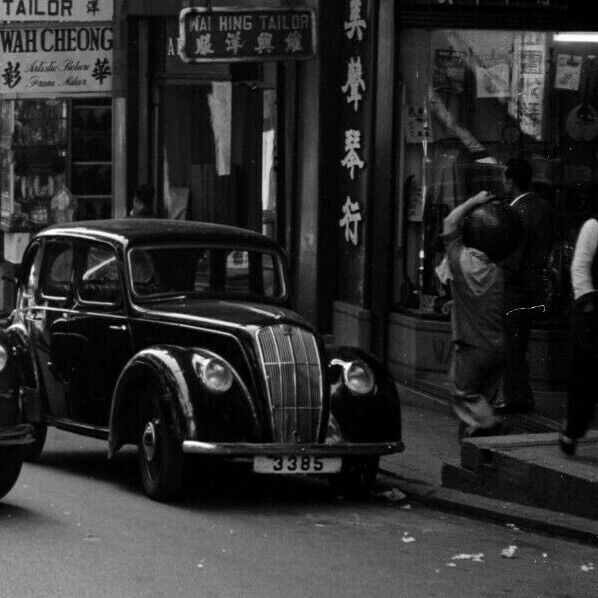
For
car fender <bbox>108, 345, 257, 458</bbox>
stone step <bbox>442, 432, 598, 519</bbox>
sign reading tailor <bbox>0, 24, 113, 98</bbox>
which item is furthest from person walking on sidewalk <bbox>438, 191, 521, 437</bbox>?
sign reading tailor <bbox>0, 24, 113, 98</bbox>

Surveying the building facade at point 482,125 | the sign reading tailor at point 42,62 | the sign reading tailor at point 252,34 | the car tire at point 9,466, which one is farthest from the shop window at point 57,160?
the car tire at point 9,466

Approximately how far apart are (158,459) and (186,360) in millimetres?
624

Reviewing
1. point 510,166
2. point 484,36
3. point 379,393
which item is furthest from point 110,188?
point 379,393

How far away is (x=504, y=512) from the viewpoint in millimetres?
10086

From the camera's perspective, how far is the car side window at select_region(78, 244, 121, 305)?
38.1 ft

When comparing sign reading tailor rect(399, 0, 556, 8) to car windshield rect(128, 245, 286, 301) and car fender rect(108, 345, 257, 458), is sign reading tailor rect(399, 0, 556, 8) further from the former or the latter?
car fender rect(108, 345, 257, 458)

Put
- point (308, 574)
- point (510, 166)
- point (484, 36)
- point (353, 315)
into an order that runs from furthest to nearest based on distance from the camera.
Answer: point (353, 315) < point (484, 36) < point (510, 166) < point (308, 574)

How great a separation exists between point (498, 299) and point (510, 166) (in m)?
1.86

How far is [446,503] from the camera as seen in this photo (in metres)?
10.6

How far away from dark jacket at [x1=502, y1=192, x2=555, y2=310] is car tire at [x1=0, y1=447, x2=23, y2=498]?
4.29 meters

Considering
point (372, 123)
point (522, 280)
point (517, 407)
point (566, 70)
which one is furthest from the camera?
point (372, 123)

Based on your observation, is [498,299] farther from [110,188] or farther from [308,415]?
[110,188]

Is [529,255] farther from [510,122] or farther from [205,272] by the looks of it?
[510,122]

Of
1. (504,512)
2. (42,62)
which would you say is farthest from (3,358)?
(42,62)
